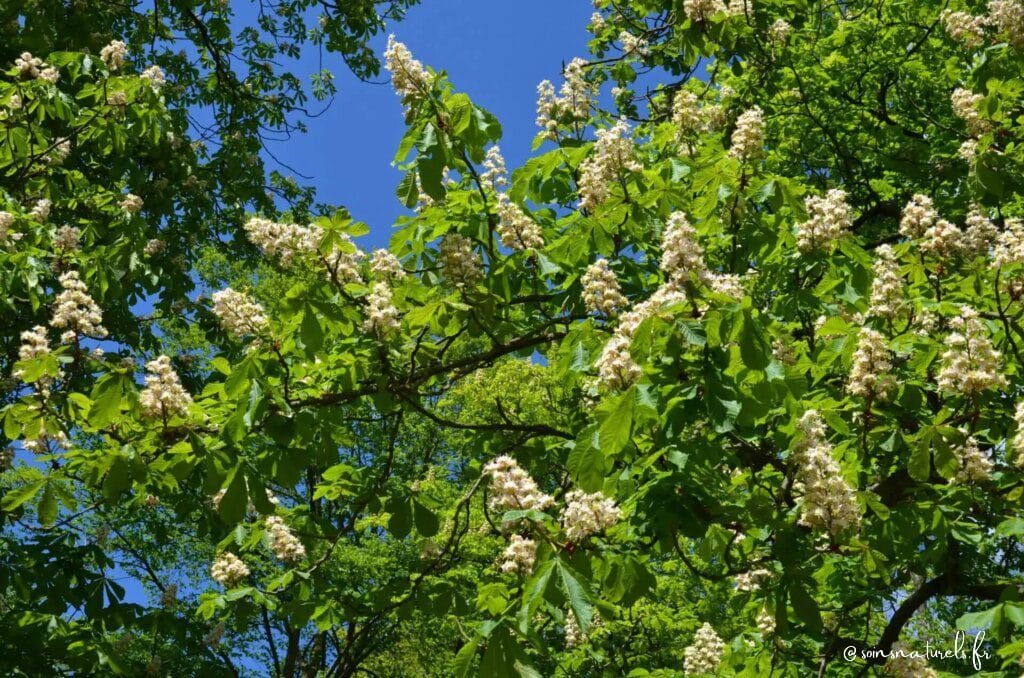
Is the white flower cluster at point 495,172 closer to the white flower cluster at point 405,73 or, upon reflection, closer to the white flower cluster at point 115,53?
the white flower cluster at point 405,73

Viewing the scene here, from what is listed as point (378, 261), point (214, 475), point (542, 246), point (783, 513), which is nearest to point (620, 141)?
point (542, 246)

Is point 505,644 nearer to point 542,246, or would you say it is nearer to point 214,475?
point 214,475

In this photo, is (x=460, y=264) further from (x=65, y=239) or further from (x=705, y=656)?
(x=705, y=656)

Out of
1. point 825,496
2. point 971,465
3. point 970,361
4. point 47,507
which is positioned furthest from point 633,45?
point 47,507

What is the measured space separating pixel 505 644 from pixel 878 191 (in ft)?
29.2

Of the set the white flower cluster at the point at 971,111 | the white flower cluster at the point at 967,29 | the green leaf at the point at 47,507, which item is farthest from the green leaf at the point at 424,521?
the white flower cluster at the point at 967,29

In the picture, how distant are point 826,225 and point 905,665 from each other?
104 inches

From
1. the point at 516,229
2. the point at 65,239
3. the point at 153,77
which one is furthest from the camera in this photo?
the point at 153,77

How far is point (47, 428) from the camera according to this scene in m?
3.71

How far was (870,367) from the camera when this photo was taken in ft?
12.9

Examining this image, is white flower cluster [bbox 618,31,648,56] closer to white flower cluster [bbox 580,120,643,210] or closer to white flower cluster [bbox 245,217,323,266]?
white flower cluster [bbox 580,120,643,210]

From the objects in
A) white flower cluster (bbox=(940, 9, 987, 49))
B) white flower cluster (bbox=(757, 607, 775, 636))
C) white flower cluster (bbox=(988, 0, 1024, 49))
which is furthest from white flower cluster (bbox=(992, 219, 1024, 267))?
white flower cluster (bbox=(940, 9, 987, 49))

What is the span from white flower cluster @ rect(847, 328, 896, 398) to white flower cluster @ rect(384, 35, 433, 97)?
2239mm

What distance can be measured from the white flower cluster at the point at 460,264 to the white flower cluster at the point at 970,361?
205 centimetres
